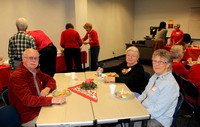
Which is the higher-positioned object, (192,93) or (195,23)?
(195,23)

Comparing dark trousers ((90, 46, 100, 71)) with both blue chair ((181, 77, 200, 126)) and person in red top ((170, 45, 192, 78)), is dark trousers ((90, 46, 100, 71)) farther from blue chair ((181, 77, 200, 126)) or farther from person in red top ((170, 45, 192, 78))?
blue chair ((181, 77, 200, 126))

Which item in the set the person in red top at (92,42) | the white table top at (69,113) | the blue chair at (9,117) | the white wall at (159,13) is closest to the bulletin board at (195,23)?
the white wall at (159,13)

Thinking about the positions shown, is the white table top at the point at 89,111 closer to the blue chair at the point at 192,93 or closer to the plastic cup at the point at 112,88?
the plastic cup at the point at 112,88

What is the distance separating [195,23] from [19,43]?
24.4 ft

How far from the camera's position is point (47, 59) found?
3.52m

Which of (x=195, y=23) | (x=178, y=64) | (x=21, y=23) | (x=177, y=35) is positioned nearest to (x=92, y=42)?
(x=21, y=23)

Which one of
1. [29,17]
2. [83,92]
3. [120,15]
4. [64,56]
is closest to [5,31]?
[29,17]

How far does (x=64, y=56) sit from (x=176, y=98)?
3.59m

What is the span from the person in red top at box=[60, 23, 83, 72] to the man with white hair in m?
1.50

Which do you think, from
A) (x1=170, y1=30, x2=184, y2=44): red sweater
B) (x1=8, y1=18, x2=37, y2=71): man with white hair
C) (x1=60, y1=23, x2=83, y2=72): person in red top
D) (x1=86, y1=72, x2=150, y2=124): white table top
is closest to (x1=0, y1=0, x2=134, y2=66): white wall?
(x1=60, y1=23, x2=83, y2=72): person in red top

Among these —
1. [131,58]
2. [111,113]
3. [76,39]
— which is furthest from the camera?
[76,39]

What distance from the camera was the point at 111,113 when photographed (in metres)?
1.38

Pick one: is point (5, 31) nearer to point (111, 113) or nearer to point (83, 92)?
point (83, 92)

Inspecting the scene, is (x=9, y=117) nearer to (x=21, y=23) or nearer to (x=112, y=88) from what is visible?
(x=112, y=88)
